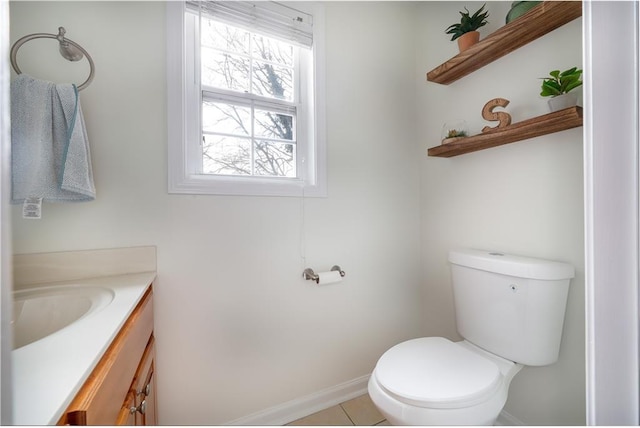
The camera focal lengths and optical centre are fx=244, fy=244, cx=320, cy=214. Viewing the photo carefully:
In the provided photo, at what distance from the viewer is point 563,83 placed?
90 cm

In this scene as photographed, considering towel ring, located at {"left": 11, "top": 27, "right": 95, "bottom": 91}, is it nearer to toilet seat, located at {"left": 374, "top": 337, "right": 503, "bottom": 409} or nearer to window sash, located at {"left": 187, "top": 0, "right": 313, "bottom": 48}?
window sash, located at {"left": 187, "top": 0, "right": 313, "bottom": 48}

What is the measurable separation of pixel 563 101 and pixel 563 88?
5 cm

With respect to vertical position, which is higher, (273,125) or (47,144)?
(273,125)

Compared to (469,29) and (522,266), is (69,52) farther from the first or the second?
(522,266)

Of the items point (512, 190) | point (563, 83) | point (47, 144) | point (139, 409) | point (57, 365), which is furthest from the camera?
point (512, 190)

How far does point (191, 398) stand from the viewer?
3.49 ft

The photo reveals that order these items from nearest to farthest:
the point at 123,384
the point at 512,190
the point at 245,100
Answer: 1. the point at 123,384
2. the point at 512,190
3. the point at 245,100

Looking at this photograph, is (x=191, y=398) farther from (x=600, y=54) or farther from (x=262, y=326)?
(x=600, y=54)

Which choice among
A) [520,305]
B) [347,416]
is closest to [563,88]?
[520,305]

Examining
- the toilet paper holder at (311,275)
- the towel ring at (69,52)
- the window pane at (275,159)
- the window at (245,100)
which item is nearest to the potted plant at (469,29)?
the window at (245,100)

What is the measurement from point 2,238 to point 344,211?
1.24m

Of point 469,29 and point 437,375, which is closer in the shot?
point 437,375

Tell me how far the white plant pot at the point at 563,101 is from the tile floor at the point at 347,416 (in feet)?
5.19

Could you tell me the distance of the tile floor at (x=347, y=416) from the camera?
1.23 metres
